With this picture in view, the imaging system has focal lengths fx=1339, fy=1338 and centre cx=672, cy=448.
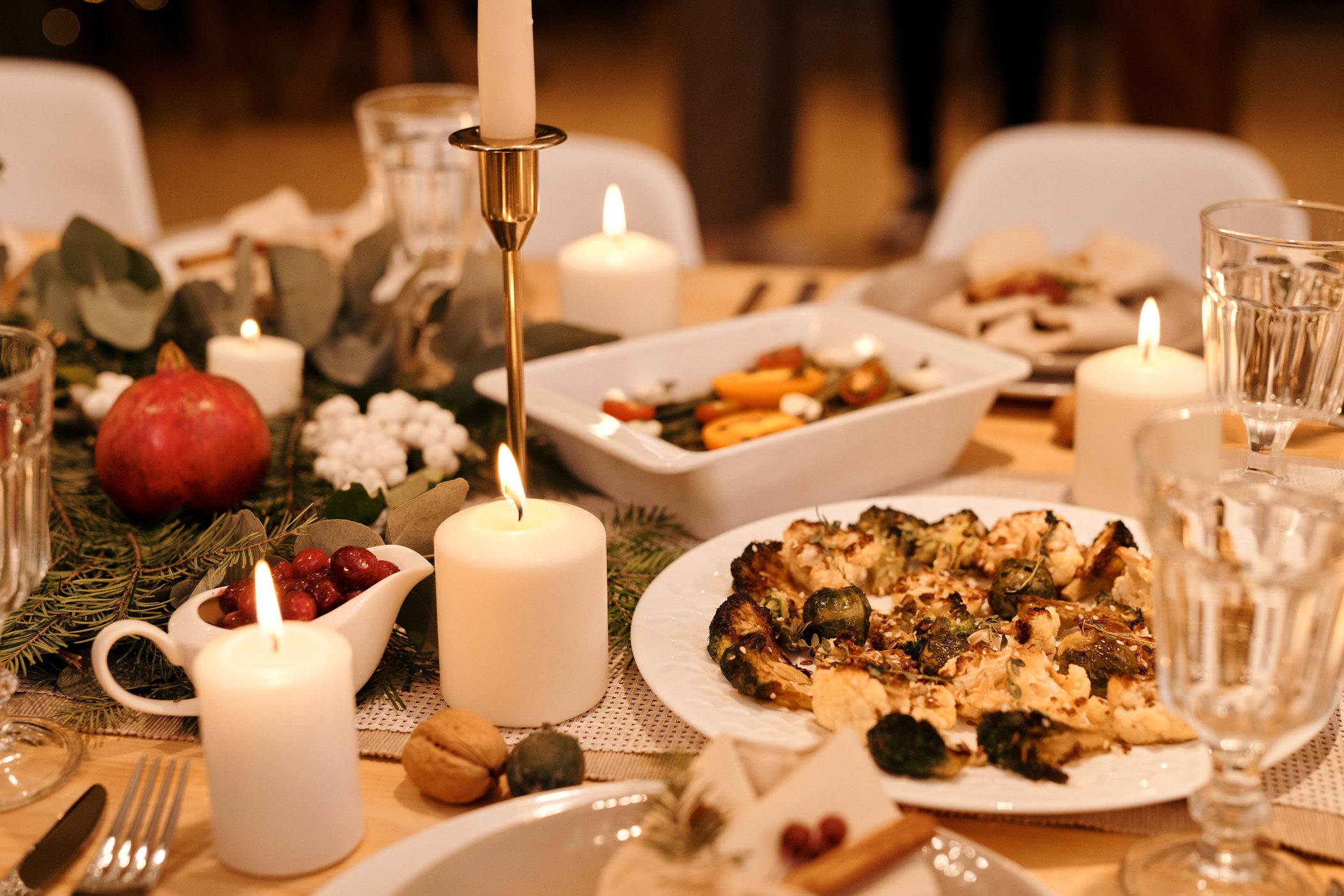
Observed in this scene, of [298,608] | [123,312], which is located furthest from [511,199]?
[123,312]

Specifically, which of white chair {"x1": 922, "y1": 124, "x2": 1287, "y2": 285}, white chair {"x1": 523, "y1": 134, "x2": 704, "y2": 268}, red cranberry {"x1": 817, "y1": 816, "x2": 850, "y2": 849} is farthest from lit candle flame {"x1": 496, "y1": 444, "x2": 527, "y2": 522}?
white chair {"x1": 922, "y1": 124, "x2": 1287, "y2": 285}

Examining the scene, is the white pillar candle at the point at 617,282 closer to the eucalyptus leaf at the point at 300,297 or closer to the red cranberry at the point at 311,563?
the eucalyptus leaf at the point at 300,297

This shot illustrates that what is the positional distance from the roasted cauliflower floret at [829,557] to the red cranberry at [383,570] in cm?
29

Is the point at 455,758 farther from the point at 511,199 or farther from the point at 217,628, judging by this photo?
the point at 511,199

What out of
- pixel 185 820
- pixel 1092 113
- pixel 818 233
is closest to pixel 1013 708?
pixel 185 820

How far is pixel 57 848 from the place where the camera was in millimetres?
723

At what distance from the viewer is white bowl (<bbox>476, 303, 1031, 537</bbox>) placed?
1.10 meters

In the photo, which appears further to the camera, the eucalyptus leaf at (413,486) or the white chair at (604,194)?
the white chair at (604,194)

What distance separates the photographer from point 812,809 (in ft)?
2.09

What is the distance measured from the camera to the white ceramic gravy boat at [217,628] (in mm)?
792

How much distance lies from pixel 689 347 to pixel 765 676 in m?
0.58

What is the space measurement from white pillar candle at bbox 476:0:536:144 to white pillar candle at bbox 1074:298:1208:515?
566mm

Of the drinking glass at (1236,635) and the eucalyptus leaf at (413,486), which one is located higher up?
the drinking glass at (1236,635)

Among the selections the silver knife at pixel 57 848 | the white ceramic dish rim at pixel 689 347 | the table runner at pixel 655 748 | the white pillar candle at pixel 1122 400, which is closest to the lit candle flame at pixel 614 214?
the white ceramic dish rim at pixel 689 347
